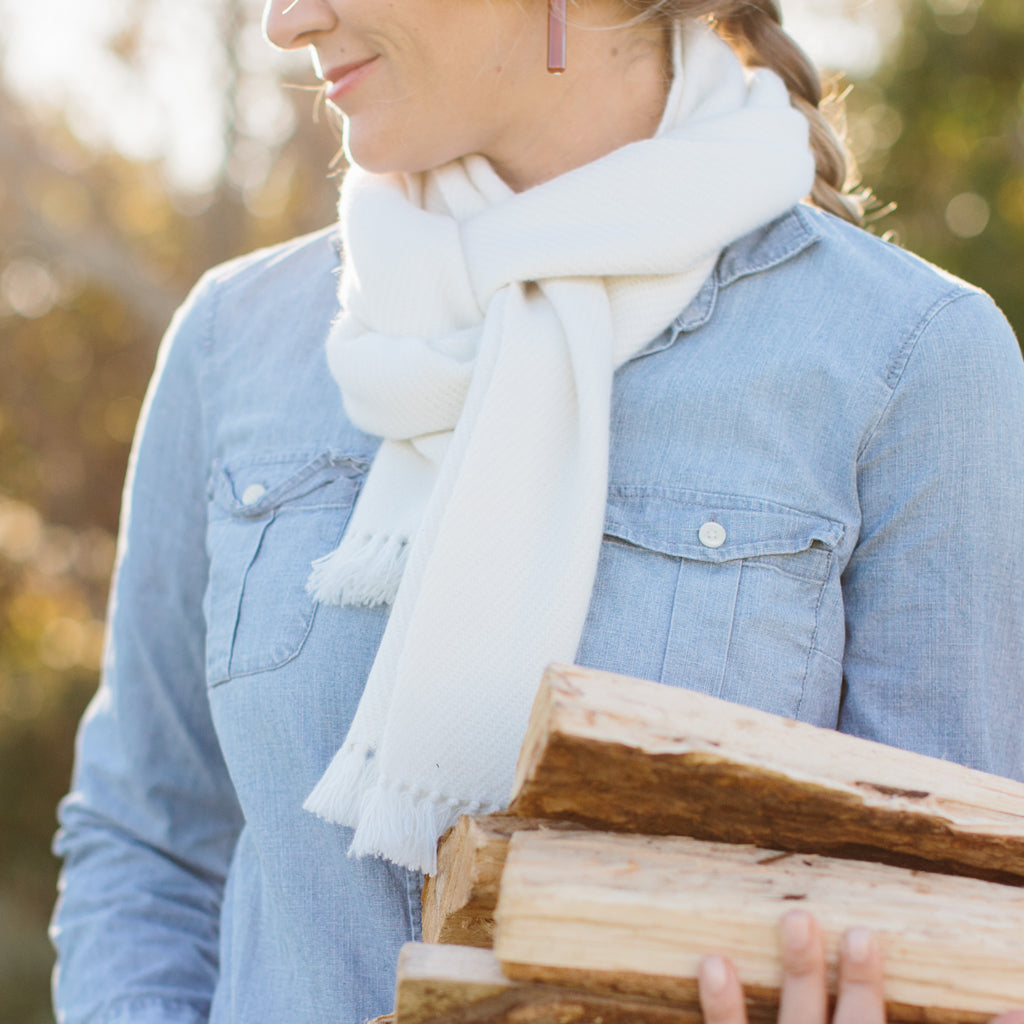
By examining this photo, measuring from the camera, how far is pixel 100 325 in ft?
34.5

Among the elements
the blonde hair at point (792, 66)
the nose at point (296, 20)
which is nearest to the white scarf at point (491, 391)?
the blonde hair at point (792, 66)

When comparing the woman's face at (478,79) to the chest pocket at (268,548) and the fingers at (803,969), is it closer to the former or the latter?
the chest pocket at (268,548)

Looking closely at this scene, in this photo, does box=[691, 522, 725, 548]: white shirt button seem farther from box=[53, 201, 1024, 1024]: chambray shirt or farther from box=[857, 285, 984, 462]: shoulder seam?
box=[857, 285, 984, 462]: shoulder seam

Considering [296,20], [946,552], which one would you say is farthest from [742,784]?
[296,20]

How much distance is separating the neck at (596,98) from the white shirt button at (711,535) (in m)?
0.64

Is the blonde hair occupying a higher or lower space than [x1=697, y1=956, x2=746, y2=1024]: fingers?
higher

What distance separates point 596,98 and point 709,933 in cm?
123

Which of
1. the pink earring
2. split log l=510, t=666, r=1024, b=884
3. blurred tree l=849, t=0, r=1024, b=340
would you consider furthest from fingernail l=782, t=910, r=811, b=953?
blurred tree l=849, t=0, r=1024, b=340

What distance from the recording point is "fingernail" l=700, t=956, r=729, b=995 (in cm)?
90

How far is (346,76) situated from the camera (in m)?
1.56

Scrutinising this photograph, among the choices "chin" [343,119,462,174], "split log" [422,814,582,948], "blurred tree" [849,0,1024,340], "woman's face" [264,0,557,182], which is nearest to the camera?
"split log" [422,814,582,948]

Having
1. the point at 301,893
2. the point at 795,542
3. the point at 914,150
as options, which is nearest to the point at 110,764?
the point at 301,893

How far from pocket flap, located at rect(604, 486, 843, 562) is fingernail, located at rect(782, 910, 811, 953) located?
0.56 meters

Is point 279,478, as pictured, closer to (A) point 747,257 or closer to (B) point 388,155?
(B) point 388,155
